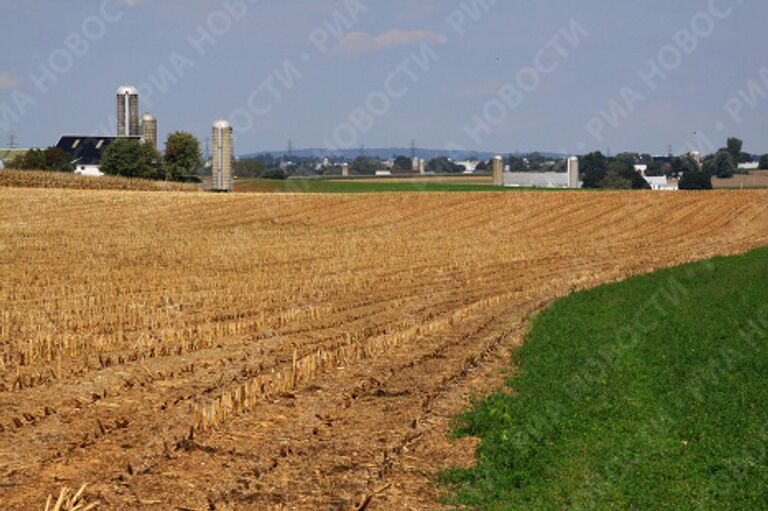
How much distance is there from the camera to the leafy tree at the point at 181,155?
10525cm

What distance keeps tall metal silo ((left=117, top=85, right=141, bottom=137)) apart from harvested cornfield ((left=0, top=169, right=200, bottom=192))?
4846 cm

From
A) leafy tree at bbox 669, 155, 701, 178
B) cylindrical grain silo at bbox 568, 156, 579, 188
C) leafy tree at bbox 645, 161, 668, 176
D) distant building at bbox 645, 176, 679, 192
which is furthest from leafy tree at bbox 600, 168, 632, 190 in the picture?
leafy tree at bbox 669, 155, 701, 178

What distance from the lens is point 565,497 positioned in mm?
9289

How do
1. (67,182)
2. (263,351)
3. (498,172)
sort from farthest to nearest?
(498,172), (67,182), (263,351)

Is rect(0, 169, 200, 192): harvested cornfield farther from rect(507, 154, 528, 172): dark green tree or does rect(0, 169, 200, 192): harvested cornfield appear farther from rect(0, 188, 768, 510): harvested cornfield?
rect(507, 154, 528, 172): dark green tree

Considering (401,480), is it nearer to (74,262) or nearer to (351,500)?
(351,500)

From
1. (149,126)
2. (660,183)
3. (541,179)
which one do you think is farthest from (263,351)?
(149,126)

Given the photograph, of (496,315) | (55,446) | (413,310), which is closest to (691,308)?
(496,315)

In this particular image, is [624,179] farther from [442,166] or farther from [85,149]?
[442,166]

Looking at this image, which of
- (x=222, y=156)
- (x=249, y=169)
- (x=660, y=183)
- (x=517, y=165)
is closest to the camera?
(x=222, y=156)

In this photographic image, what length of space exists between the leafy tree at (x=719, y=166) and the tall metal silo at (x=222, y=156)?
206 feet

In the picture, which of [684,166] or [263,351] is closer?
[263,351]

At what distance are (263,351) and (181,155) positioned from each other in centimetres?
9219

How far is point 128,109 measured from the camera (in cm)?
13238
